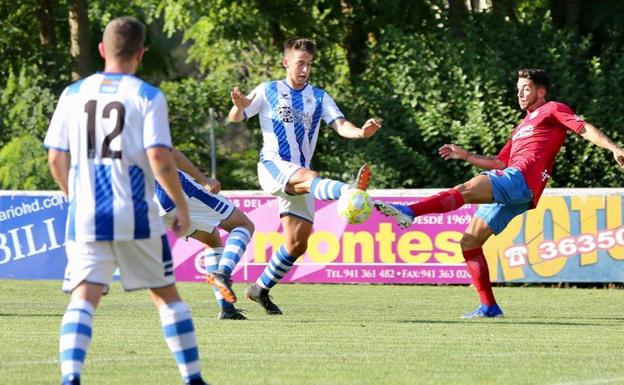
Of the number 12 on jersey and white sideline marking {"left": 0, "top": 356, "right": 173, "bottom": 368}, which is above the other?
the number 12 on jersey

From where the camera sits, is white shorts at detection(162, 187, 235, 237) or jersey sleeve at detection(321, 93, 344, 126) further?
white shorts at detection(162, 187, 235, 237)

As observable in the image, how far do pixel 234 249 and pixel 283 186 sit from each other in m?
0.67

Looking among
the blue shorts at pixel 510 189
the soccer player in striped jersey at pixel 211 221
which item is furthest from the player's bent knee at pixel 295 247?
the blue shorts at pixel 510 189

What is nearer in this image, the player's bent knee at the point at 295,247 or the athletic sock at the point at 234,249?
the athletic sock at the point at 234,249

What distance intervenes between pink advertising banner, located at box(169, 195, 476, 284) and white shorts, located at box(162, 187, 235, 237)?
525 cm

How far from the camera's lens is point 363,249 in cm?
1681

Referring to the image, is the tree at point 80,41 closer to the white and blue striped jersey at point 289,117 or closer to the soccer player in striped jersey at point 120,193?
the white and blue striped jersey at point 289,117

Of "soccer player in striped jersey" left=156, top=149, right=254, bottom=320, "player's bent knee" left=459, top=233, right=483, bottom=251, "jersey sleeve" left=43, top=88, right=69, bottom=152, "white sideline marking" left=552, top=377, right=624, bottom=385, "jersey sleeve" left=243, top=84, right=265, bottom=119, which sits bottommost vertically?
"player's bent knee" left=459, top=233, right=483, bottom=251

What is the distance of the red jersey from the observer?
428 inches

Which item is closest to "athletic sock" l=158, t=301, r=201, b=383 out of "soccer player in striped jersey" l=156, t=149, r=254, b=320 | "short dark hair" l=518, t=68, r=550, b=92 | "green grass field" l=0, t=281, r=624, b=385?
"green grass field" l=0, t=281, r=624, b=385

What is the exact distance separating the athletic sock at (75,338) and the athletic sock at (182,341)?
0.38 m

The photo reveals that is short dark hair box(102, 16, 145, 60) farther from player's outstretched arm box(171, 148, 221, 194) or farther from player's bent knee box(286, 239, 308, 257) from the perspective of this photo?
player's bent knee box(286, 239, 308, 257)

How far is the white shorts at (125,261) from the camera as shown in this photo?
6.40m

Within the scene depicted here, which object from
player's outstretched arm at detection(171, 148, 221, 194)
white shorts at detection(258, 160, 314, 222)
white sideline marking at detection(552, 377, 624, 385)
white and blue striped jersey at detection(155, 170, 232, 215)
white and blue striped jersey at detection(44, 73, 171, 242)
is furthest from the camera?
white and blue striped jersey at detection(155, 170, 232, 215)
